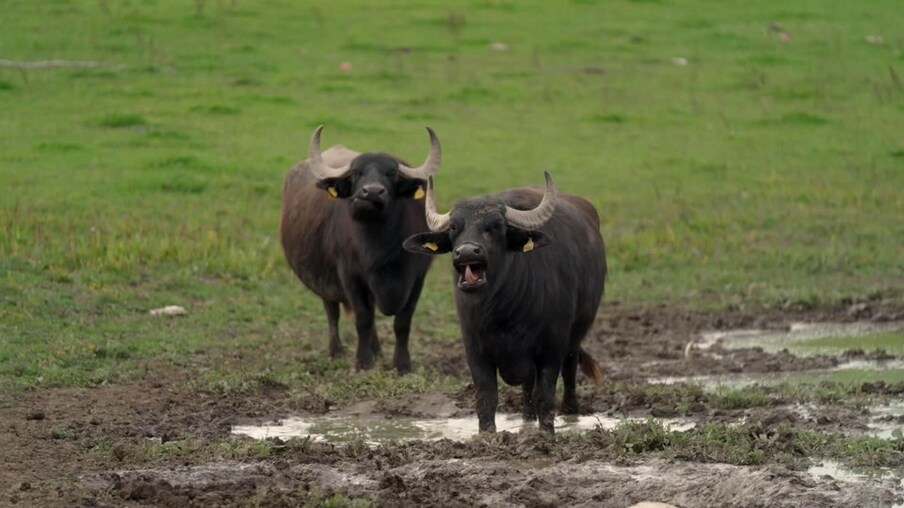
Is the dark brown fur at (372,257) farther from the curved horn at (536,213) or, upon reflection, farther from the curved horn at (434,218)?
the curved horn at (536,213)

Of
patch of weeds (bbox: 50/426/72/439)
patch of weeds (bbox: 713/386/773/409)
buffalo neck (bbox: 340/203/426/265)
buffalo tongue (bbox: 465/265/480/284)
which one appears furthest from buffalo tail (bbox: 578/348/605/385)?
patch of weeds (bbox: 50/426/72/439)

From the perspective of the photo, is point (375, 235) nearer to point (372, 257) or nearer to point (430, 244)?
point (372, 257)

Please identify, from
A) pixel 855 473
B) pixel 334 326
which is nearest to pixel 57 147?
pixel 334 326

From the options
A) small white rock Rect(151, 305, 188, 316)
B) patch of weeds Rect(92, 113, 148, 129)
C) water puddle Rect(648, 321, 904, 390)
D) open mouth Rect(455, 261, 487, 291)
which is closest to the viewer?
open mouth Rect(455, 261, 487, 291)

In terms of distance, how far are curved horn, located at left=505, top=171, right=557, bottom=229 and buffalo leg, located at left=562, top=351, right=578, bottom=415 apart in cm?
116

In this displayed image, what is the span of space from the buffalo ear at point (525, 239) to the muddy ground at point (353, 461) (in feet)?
3.40

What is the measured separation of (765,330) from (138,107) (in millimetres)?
10594

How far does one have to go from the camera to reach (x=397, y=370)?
1112 centimetres

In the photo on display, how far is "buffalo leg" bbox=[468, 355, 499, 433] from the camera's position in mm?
8805

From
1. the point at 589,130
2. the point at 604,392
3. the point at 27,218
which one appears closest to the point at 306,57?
the point at 589,130

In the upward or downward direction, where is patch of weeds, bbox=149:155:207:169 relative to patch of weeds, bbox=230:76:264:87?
downward

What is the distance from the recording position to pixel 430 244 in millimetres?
8758

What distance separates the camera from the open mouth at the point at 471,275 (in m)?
8.27

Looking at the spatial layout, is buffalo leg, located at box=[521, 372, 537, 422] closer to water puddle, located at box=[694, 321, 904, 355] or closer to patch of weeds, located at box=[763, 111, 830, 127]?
water puddle, located at box=[694, 321, 904, 355]
